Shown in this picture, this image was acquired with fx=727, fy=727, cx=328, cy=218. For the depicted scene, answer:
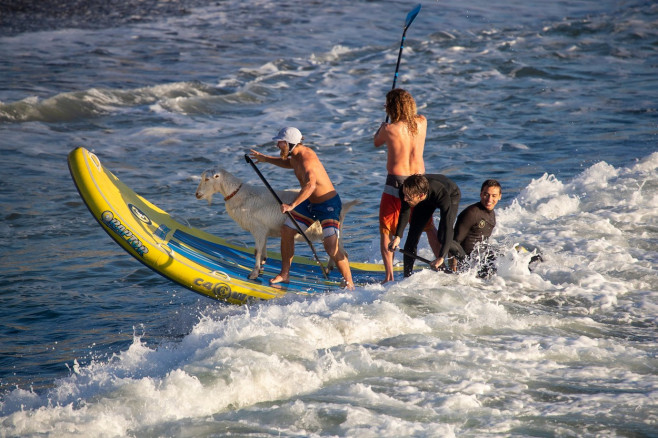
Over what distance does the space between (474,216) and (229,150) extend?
25.8ft

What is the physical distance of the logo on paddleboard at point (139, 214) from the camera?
7.66 metres

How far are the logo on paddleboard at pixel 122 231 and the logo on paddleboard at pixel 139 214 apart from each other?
0.40 m

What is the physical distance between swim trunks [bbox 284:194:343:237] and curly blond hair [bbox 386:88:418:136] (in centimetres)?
104

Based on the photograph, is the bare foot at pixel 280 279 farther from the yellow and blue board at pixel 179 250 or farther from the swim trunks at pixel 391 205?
the swim trunks at pixel 391 205

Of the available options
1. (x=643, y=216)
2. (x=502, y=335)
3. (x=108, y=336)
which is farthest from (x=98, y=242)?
(x=643, y=216)

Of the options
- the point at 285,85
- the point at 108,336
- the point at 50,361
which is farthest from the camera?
the point at 285,85

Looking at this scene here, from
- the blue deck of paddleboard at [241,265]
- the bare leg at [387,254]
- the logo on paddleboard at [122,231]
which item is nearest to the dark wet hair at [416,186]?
the bare leg at [387,254]

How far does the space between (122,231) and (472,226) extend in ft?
12.1

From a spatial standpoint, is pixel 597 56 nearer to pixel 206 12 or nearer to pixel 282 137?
pixel 206 12

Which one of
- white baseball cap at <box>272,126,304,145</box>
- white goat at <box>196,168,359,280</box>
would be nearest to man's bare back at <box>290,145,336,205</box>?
white baseball cap at <box>272,126,304,145</box>

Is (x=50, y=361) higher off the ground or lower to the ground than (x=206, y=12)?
lower

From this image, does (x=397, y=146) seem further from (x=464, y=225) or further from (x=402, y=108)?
(x=464, y=225)

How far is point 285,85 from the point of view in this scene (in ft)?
65.1

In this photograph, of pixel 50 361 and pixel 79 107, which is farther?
pixel 79 107
